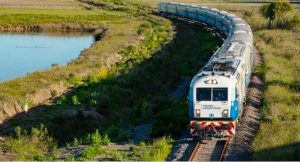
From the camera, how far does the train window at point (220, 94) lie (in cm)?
2170

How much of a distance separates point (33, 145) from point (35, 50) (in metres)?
39.1

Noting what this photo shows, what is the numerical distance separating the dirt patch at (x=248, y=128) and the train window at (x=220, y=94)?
6.00ft

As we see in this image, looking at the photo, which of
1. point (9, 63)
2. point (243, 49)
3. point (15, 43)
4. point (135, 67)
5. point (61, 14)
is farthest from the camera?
point (61, 14)

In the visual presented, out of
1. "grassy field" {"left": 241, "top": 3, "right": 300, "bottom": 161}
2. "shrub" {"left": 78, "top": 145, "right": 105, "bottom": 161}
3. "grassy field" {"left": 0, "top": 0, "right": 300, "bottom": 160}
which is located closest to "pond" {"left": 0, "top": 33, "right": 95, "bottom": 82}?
"grassy field" {"left": 0, "top": 0, "right": 300, "bottom": 160}

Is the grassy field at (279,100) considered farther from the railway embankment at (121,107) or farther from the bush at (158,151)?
the railway embankment at (121,107)

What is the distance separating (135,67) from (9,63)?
14.6 meters

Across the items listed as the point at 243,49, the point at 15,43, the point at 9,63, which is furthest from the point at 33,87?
the point at 15,43

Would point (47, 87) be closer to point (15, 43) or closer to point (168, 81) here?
point (168, 81)

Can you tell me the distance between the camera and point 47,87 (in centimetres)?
3344

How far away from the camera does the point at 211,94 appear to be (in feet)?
71.7

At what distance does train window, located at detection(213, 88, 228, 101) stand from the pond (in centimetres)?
2396

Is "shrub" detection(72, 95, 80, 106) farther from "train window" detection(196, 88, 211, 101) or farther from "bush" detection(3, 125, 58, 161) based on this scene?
"train window" detection(196, 88, 211, 101)

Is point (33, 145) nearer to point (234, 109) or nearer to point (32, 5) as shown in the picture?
point (234, 109)

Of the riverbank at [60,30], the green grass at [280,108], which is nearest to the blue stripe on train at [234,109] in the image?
the green grass at [280,108]
